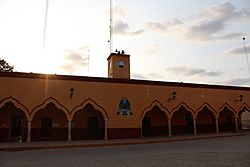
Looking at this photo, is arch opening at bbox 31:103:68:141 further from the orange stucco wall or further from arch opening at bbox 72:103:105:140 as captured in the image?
the orange stucco wall

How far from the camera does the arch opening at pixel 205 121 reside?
25628mm

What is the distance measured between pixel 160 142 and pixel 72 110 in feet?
20.8

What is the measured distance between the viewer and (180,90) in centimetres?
2261

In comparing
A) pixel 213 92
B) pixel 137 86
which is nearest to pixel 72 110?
pixel 137 86

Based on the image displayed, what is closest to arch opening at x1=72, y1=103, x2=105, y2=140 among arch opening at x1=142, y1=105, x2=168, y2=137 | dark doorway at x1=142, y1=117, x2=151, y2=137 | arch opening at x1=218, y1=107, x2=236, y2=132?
dark doorway at x1=142, y1=117, x2=151, y2=137

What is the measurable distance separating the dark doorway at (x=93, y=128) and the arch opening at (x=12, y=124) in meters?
4.65

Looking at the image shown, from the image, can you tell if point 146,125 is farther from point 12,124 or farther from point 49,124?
point 12,124

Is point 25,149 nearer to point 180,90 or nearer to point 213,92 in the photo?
point 180,90

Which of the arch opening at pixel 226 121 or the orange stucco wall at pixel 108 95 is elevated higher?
the orange stucco wall at pixel 108 95

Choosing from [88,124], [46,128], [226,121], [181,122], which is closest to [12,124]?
[46,128]

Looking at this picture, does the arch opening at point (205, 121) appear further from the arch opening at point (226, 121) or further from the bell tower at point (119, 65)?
the bell tower at point (119, 65)

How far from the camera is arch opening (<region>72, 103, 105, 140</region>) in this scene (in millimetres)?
20516

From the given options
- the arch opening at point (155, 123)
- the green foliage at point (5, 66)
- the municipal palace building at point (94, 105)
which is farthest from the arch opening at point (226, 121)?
the green foliage at point (5, 66)

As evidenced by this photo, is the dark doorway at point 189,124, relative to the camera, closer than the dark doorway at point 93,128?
No
